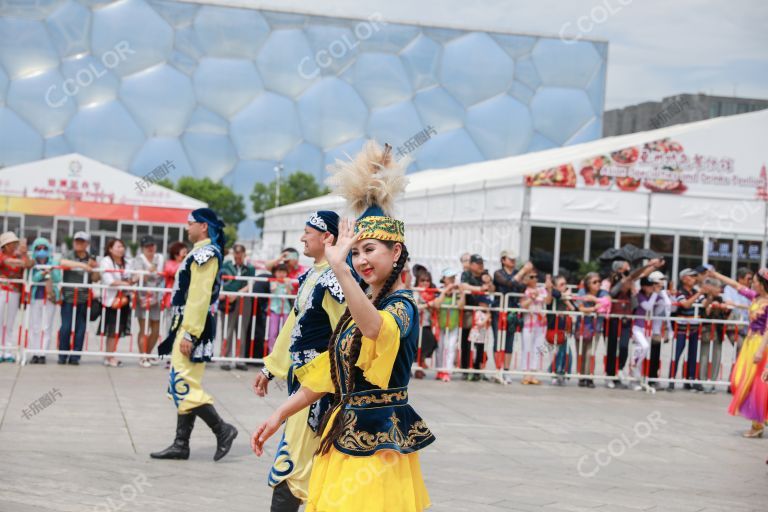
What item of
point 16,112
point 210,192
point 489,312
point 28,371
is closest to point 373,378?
point 28,371

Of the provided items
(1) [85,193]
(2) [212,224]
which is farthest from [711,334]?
(1) [85,193]

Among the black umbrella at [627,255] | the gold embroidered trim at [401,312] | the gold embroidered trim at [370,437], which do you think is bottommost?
the gold embroidered trim at [370,437]

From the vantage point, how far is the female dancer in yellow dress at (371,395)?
3.51 m

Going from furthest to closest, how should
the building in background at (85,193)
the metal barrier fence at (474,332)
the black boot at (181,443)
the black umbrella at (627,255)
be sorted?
the building in background at (85,193), the black umbrella at (627,255), the metal barrier fence at (474,332), the black boot at (181,443)

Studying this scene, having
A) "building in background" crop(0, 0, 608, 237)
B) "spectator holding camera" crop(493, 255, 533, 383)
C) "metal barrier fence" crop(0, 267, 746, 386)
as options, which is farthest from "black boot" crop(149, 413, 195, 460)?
"building in background" crop(0, 0, 608, 237)

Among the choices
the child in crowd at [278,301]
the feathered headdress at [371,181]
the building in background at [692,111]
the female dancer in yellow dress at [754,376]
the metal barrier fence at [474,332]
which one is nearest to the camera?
the feathered headdress at [371,181]

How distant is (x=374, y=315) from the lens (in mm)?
3367

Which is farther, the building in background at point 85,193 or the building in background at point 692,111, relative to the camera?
the building in background at point 692,111

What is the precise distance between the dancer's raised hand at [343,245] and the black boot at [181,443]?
13.0 feet

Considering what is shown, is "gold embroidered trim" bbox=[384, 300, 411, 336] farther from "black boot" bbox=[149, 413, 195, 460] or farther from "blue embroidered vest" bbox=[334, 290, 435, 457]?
"black boot" bbox=[149, 413, 195, 460]

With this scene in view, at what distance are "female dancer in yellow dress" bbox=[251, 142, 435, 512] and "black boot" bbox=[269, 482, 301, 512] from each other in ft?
3.13

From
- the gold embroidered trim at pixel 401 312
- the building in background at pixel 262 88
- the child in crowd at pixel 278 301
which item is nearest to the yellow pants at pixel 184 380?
the gold embroidered trim at pixel 401 312

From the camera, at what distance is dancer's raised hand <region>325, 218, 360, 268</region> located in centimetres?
329

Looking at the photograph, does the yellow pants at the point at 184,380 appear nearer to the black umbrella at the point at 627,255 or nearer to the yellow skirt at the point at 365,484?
the yellow skirt at the point at 365,484
